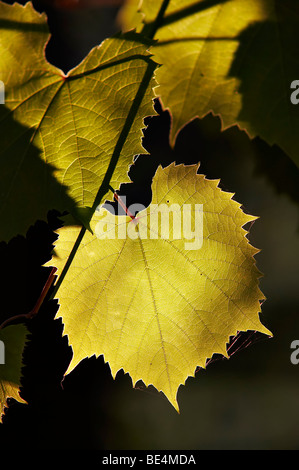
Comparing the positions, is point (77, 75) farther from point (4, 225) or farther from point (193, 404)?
point (193, 404)

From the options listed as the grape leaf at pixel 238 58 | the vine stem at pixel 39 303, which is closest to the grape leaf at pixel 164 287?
the vine stem at pixel 39 303

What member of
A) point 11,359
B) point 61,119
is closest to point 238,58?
point 61,119

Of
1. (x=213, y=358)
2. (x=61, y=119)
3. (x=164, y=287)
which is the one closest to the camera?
(x=61, y=119)

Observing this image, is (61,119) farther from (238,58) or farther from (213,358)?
(213,358)

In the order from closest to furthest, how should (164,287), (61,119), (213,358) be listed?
(61,119), (164,287), (213,358)

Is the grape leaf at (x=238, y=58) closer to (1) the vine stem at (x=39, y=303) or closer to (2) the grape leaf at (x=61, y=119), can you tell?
(2) the grape leaf at (x=61, y=119)

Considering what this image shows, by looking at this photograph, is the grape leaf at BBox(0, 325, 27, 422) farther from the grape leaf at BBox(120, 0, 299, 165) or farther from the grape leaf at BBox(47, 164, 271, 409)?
the grape leaf at BBox(120, 0, 299, 165)

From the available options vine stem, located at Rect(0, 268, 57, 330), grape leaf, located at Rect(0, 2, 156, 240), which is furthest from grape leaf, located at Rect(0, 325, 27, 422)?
grape leaf, located at Rect(0, 2, 156, 240)
